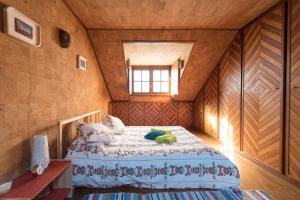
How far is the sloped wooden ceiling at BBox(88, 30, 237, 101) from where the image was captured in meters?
3.86

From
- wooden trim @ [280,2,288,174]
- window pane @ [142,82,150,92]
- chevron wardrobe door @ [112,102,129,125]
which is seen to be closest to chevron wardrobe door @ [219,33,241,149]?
wooden trim @ [280,2,288,174]

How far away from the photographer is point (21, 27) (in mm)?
1659

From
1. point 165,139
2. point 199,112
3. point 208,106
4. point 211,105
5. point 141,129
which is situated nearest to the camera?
point 165,139

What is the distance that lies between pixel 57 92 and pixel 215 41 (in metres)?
3.44

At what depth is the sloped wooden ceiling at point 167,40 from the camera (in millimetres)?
3857

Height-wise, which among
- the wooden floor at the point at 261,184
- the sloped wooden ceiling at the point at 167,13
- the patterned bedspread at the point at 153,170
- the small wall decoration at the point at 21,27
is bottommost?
the wooden floor at the point at 261,184

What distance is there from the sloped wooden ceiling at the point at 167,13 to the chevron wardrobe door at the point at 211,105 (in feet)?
5.93

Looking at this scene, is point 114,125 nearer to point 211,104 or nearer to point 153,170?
point 153,170

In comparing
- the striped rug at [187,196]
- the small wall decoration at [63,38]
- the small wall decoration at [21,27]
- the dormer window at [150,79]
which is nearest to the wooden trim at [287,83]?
the striped rug at [187,196]

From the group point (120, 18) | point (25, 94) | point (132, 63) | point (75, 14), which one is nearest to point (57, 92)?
point (25, 94)

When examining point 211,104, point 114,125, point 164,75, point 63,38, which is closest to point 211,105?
point 211,104

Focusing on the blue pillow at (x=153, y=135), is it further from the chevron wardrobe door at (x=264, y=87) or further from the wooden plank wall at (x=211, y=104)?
the wooden plank wall at (x=211, y=104)

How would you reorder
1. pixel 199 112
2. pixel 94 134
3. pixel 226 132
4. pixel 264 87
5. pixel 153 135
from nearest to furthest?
pixel 94 134
pixel 153 135
pixel 264 87
pixel 226 132
pixel 199 112

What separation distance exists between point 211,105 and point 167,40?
2476mm
